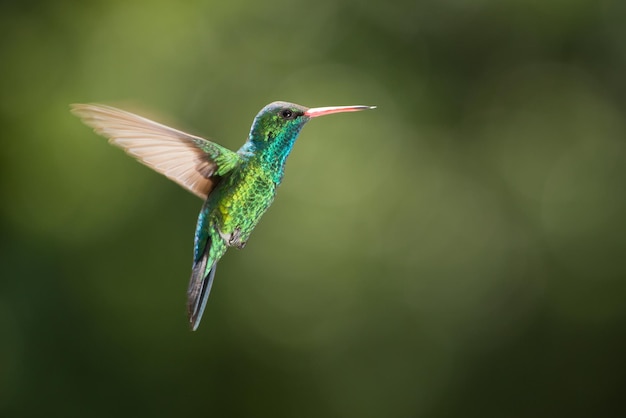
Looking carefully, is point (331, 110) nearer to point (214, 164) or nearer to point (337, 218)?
point (214, 164)

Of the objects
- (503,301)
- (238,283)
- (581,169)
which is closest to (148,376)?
(238,283)

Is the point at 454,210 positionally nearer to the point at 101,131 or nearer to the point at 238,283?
the point at 238,283

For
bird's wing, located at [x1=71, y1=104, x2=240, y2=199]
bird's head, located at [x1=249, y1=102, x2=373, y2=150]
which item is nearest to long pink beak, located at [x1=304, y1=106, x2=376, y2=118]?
bird's head, located at [x1=249, y1=102, x2=373, y2=150]

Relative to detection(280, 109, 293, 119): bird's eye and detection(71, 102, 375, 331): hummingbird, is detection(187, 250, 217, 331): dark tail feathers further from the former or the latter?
detection(280, 109, 293, 119): bird's eye

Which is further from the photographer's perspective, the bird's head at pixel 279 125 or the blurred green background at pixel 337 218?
the blurred green background at pixel 337 218

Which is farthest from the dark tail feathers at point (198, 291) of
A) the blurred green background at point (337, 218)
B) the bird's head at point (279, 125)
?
the blurred green background at point (337, 218)

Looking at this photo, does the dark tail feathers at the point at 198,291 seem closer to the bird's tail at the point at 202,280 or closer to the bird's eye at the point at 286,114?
the bird's tail at the point at 202,280

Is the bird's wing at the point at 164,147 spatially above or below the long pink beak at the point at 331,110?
above
